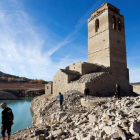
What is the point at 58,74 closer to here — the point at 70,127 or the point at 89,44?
the point at 89,44

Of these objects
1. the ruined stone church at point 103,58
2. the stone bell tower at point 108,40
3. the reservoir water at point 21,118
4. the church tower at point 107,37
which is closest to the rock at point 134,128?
the reservoir water at point 21,118

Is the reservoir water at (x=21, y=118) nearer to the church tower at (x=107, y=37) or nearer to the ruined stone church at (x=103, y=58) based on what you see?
the ruined stone church at (x=103, y=58)

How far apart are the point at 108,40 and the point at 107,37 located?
55 centimetres

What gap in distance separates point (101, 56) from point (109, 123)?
18.7 metres

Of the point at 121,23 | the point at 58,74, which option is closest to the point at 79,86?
the point at 58,74

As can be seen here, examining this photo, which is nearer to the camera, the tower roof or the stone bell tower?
the stone bell tower

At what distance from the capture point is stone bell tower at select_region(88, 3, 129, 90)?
2166cm

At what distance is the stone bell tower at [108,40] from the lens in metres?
21.7

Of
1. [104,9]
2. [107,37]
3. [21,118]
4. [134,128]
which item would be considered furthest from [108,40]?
[134,128]

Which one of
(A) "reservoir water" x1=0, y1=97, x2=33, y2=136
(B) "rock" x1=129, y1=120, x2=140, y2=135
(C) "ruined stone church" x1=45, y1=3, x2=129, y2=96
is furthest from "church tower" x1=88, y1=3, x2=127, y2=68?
(B) "rock" x1=129, y1=120, x2=140, y2=135

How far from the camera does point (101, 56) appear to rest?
74.2 ft

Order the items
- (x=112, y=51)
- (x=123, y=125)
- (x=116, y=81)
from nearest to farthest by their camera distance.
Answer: (x=123, y=125)
(x=116, y=81)
(x=112, y=51)

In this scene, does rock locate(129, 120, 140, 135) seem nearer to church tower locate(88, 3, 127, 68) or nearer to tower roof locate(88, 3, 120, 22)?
church tower locate(88, 3, 127, 68)

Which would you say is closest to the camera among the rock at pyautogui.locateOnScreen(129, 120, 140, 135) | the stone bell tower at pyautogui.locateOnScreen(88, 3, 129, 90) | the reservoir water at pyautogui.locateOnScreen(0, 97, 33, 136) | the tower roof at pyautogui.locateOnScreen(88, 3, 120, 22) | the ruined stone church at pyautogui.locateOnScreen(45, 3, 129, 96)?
the rock at pyautogui.locateOnScreen(129, 120, 140, 135)
